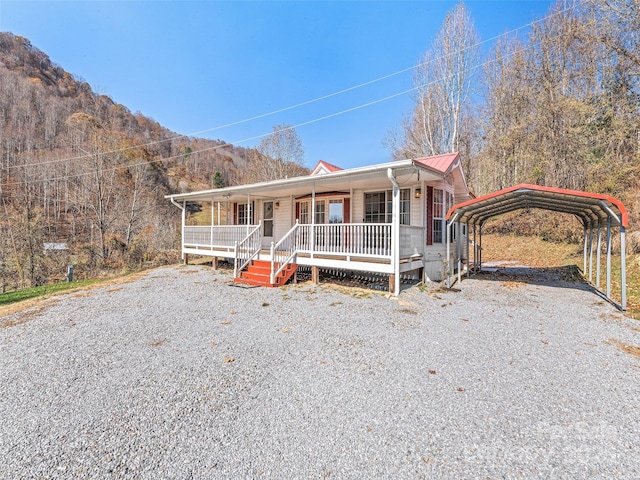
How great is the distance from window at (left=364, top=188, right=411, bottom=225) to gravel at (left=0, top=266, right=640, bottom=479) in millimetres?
4360

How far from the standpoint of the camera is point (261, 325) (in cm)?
525

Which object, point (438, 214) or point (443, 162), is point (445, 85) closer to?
point (443, 162)

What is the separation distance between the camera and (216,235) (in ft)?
39.9

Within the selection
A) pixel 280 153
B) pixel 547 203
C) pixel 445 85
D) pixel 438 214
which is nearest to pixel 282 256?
pixel 438 214

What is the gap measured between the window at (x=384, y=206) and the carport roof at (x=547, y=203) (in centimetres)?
152

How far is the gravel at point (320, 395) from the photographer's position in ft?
7.09

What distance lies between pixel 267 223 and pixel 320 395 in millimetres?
11015

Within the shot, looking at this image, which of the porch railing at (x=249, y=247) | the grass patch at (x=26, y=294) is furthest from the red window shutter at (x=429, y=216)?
the grass patch at (x=26, y=294)

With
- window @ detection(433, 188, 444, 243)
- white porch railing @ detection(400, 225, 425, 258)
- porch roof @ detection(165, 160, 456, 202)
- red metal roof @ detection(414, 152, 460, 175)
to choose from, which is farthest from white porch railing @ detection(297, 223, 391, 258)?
red metal roof @ detection(414, 152, 460, 175)

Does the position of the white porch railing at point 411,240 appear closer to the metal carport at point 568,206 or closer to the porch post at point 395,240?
the porch post at point 395,240

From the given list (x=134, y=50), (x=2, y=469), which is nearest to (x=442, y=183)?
(x=2, y=469)

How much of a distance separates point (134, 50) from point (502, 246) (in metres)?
24.8

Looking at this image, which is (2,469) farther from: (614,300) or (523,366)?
(614,300)

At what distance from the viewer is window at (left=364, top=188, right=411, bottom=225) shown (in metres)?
9.62
